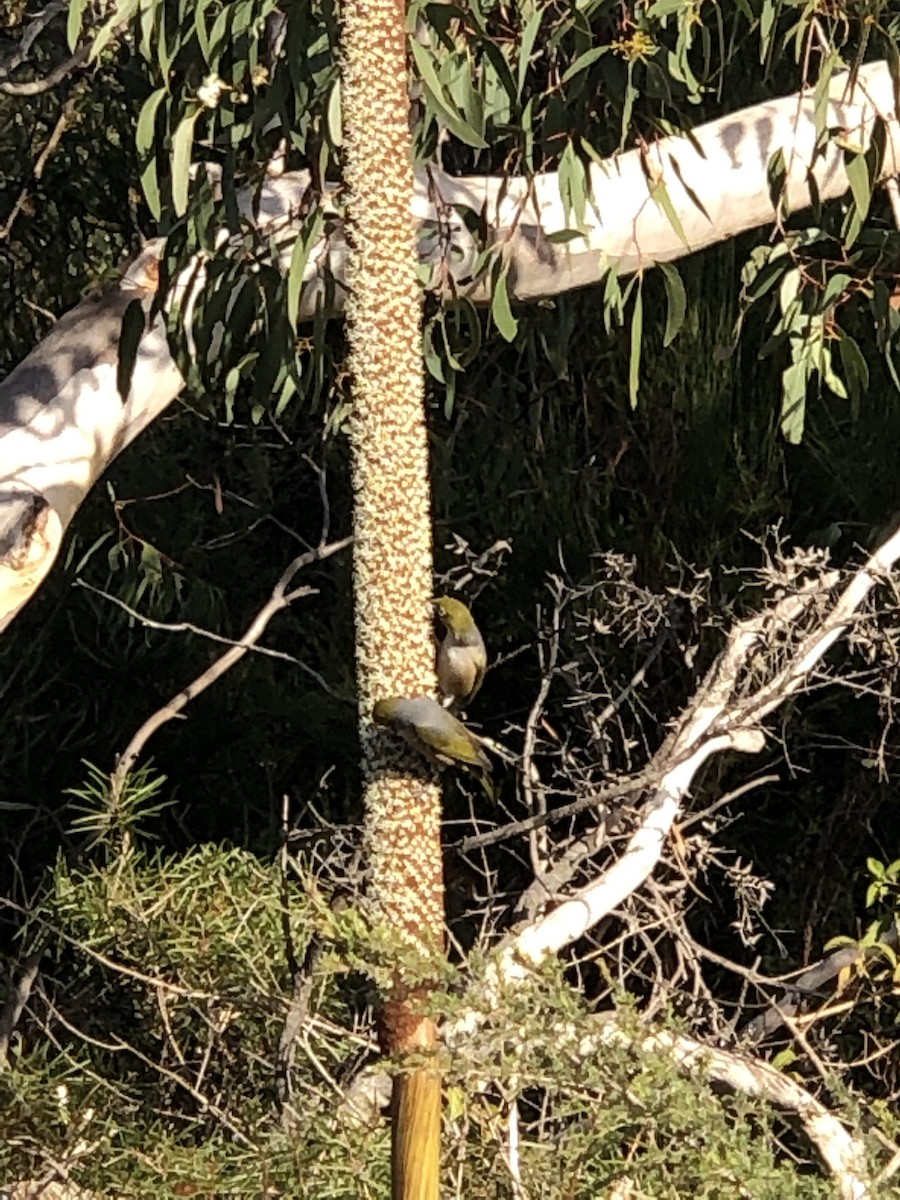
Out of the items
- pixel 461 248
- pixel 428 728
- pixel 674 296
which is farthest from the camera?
pixel 461 248

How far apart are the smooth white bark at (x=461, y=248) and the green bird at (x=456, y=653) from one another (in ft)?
1.08

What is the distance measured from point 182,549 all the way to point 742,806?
1148 mm

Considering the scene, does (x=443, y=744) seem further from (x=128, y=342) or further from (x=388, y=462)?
(x=128, y=342)

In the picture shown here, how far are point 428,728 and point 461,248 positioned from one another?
2.87 feet

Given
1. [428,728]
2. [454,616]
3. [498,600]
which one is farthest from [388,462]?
[498,600]

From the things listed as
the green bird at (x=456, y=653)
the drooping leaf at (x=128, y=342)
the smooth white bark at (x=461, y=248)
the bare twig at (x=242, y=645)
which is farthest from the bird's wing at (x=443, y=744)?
the bare twig at (x=242, y=645)

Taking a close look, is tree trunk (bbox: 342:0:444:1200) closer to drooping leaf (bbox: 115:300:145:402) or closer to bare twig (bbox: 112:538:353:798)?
drooping leaf (bbox: 115:300:145:402)

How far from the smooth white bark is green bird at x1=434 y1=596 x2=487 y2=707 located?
329 millimetres

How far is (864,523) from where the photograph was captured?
268 cm

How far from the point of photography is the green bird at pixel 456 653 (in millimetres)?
1399

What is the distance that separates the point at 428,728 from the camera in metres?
1.09

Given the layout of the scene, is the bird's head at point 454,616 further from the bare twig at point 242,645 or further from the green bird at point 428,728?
the bare twig at point 242,645

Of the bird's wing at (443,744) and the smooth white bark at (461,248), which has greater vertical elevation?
the smooth white bark at (461,248)

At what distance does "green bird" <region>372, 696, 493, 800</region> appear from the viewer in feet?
3.57
